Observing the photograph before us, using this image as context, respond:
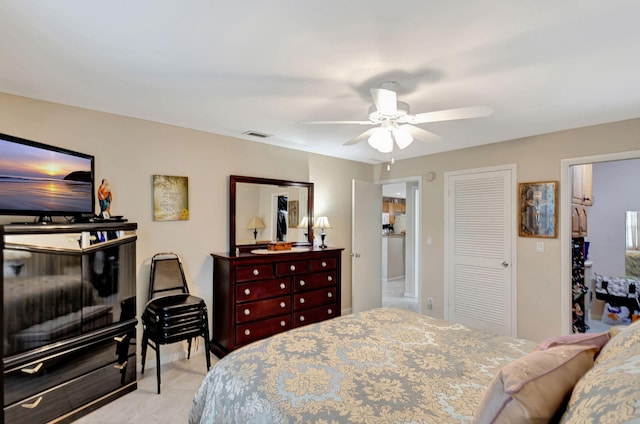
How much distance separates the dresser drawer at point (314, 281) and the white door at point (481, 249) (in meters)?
1.60

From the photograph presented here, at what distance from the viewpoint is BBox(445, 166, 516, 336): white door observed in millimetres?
3652

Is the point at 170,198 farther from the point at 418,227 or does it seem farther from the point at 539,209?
the point at 539,209

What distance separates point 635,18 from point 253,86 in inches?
81.8

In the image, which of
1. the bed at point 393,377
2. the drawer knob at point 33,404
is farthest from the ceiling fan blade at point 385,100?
the drawer knob at point 33,404

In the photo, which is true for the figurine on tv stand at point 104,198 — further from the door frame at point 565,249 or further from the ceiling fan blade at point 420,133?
the door frame at point 565,249

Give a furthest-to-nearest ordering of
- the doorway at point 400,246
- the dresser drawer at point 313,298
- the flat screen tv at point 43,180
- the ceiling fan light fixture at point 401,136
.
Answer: the doorway at point 400,246 → the dresser drawer at point 313,298 → the ceiling fan light fixture at point 401,136 → the flat screen tv at point 43,180

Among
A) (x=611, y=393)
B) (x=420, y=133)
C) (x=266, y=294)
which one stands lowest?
(x=266, y=294)

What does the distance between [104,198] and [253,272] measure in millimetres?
1430

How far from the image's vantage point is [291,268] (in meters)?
3.44

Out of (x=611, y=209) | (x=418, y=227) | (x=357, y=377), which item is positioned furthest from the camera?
(x=611, y=209)

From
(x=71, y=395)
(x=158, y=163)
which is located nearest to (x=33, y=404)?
(x=71, y=395)

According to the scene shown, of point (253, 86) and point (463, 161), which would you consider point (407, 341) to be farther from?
point (463, 161)

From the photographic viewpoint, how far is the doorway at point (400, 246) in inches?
223

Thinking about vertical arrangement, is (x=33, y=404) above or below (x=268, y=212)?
below
